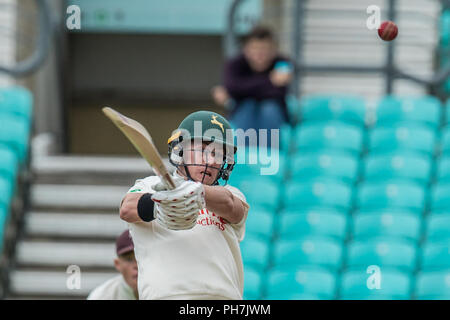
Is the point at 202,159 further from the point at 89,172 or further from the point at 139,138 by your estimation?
the point at 89,172

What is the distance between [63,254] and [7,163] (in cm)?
60

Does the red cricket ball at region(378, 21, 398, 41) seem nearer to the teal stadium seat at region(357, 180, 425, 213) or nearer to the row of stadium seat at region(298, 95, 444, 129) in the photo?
the teal stadium seat at region(357, 180, 425, 213)

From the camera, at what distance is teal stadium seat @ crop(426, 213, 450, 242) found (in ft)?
15.7

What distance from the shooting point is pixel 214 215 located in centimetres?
221

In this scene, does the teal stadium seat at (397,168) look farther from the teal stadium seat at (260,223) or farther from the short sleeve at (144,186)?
the short sleeve at (144,186)

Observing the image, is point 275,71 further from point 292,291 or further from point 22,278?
point 22,278

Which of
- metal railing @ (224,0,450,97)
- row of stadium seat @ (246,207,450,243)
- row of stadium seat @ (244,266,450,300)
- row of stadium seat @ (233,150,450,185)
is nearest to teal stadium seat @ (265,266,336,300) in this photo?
row of stadium seat @ (244,266,450,300)

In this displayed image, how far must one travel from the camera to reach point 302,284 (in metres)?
4.65

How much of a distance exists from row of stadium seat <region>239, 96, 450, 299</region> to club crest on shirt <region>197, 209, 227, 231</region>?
88.0 inches

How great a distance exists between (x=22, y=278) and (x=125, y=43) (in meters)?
4.67

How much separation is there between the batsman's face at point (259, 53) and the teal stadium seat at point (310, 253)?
109 centimetres

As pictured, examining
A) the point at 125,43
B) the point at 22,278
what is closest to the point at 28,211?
the point at 22,278

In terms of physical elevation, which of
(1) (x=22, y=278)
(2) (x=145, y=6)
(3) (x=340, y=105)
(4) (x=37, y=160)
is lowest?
(1) (x=22, y=278)

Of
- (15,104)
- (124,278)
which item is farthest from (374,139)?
(124,278)
